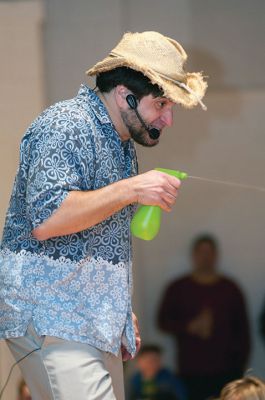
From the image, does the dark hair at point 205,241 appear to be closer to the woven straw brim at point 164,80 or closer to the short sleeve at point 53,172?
the woven straw brim at point 164,80

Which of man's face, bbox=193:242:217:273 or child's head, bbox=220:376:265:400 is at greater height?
man's face, bbox=193:242:217:273

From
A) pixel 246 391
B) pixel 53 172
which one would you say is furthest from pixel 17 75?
pixel 53 172

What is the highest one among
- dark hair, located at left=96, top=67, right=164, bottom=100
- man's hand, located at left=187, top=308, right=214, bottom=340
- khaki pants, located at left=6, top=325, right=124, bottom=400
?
dark hair, located at left=96, top=67, right=164, bottom=100

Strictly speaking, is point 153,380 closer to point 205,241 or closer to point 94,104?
point 205,241

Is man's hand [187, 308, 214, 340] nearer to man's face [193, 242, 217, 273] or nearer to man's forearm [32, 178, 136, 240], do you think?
man's face [193, 242, 217, 273]

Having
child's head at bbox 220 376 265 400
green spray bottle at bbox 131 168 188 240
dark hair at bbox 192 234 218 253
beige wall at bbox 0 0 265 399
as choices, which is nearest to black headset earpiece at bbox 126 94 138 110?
green spray bottle at bbox 131 168 188 240

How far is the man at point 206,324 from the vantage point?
4359 millimetres

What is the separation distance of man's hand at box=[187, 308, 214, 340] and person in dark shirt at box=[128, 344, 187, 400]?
0.19 meters

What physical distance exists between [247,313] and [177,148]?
0.81 meters

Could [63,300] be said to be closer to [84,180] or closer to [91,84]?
[84,180]

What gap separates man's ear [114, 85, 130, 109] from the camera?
2.82 metres

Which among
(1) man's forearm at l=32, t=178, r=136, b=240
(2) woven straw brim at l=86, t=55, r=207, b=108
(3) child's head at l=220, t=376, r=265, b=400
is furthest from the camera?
(3) child's head at l=220, t=376, r=265, b=400

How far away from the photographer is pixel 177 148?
4379 millimetres

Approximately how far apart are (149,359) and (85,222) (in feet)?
6.38
